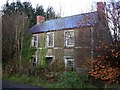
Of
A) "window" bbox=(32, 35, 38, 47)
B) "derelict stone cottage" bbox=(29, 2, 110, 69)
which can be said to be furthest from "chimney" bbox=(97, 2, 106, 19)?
"window" bbox=(32, 35, 38, 47)

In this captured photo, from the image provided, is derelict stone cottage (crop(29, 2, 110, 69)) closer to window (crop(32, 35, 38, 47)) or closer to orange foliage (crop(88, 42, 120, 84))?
window (crop(32, 35, 38, 47))

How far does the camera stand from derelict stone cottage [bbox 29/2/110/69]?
1747 cm

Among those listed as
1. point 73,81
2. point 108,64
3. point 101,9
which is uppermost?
point 101,9

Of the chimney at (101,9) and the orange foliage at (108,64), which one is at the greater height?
the chimney at (101,9)

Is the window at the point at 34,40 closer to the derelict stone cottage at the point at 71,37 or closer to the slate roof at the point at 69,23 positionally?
the derelict stone cottage at the point at 71,37

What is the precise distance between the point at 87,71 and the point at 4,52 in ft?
46.5

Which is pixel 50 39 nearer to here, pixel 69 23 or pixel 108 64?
pixel 69 23

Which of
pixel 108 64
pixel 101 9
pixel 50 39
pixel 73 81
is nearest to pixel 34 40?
pixel 50 39

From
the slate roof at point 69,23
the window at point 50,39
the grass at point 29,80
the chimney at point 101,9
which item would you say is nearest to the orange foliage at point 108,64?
the chimney at point 101,9

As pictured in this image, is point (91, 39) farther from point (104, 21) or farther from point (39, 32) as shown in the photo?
point (39, 32)

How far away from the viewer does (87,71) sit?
18797 millimetres

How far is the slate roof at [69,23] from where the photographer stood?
18.3 meters

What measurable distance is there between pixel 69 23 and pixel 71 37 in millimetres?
7679

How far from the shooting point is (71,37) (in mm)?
22703
